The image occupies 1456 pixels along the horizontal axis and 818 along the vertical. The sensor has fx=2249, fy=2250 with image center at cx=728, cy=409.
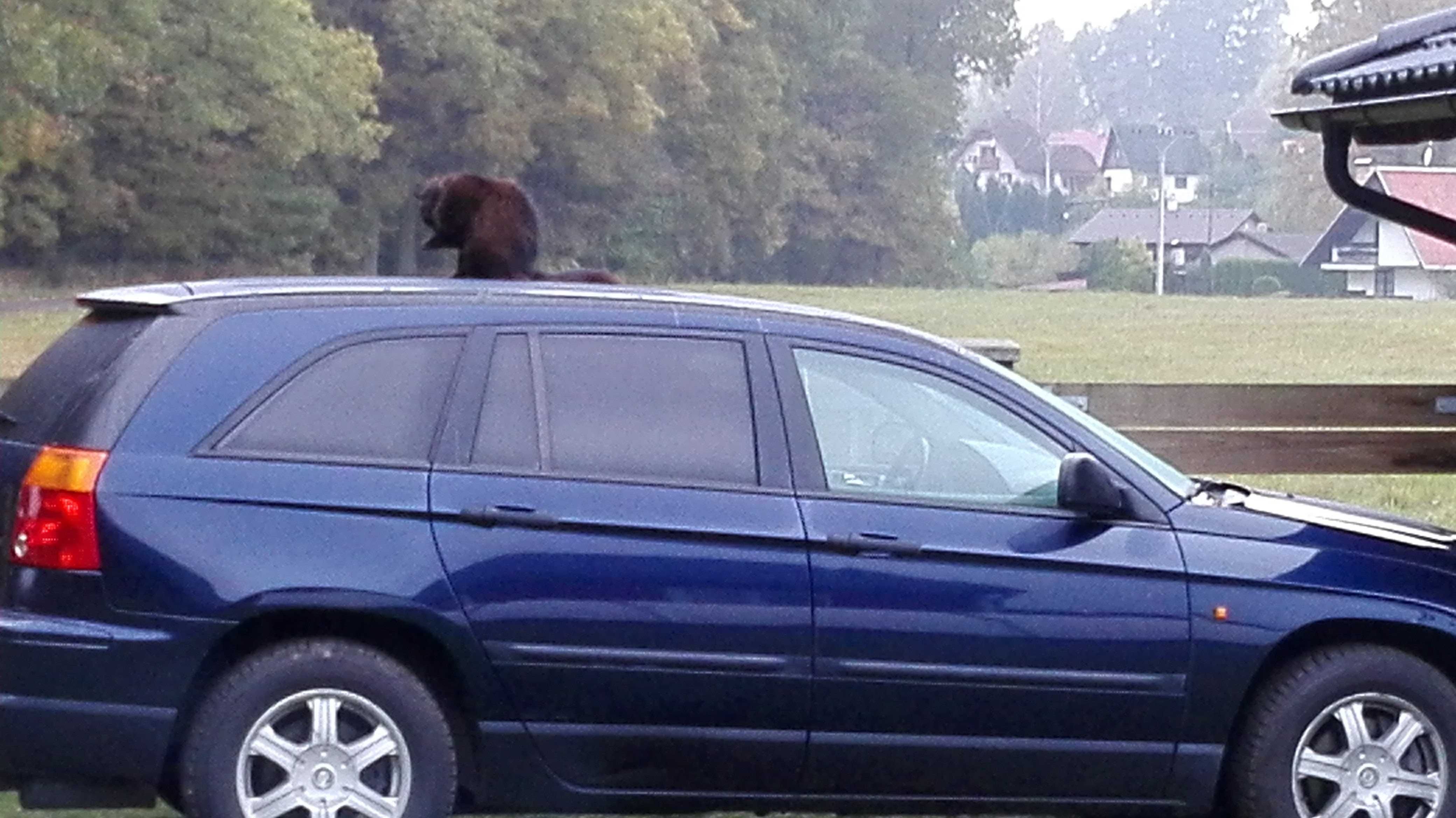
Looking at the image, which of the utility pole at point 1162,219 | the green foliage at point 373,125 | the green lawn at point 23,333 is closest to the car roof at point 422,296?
the green lawn at point 23,333

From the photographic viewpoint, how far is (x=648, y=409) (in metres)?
5.91

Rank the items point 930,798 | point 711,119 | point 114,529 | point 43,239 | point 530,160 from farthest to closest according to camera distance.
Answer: point 711,119 → point 530,160 → point 43,239 → point 930,798 → point 114,529

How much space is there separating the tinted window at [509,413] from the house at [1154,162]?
42.0m

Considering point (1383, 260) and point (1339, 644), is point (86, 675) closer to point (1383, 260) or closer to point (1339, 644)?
point (1339, 644)

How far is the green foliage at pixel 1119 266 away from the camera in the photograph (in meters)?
49.2

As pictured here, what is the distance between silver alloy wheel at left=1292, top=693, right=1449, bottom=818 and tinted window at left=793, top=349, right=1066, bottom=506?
1.01 m

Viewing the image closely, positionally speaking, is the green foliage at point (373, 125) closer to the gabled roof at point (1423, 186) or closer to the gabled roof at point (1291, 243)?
the gabled roof at point (1291, 243)

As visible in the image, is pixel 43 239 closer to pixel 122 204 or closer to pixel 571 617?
pixel 122 204

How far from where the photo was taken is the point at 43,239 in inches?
1305

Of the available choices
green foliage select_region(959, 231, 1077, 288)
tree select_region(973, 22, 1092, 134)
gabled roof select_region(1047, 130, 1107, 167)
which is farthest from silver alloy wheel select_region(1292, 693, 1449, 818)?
tree select_region(973, 22, 1092, 134)

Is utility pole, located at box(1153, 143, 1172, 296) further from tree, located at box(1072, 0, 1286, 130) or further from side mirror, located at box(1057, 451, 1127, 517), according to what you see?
side mirror, located at box(1057, 451, 1127, 517)

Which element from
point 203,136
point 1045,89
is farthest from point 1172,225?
point 203,136

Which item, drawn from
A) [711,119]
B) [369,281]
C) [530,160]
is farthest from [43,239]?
[369,281]

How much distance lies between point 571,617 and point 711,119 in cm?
3927
